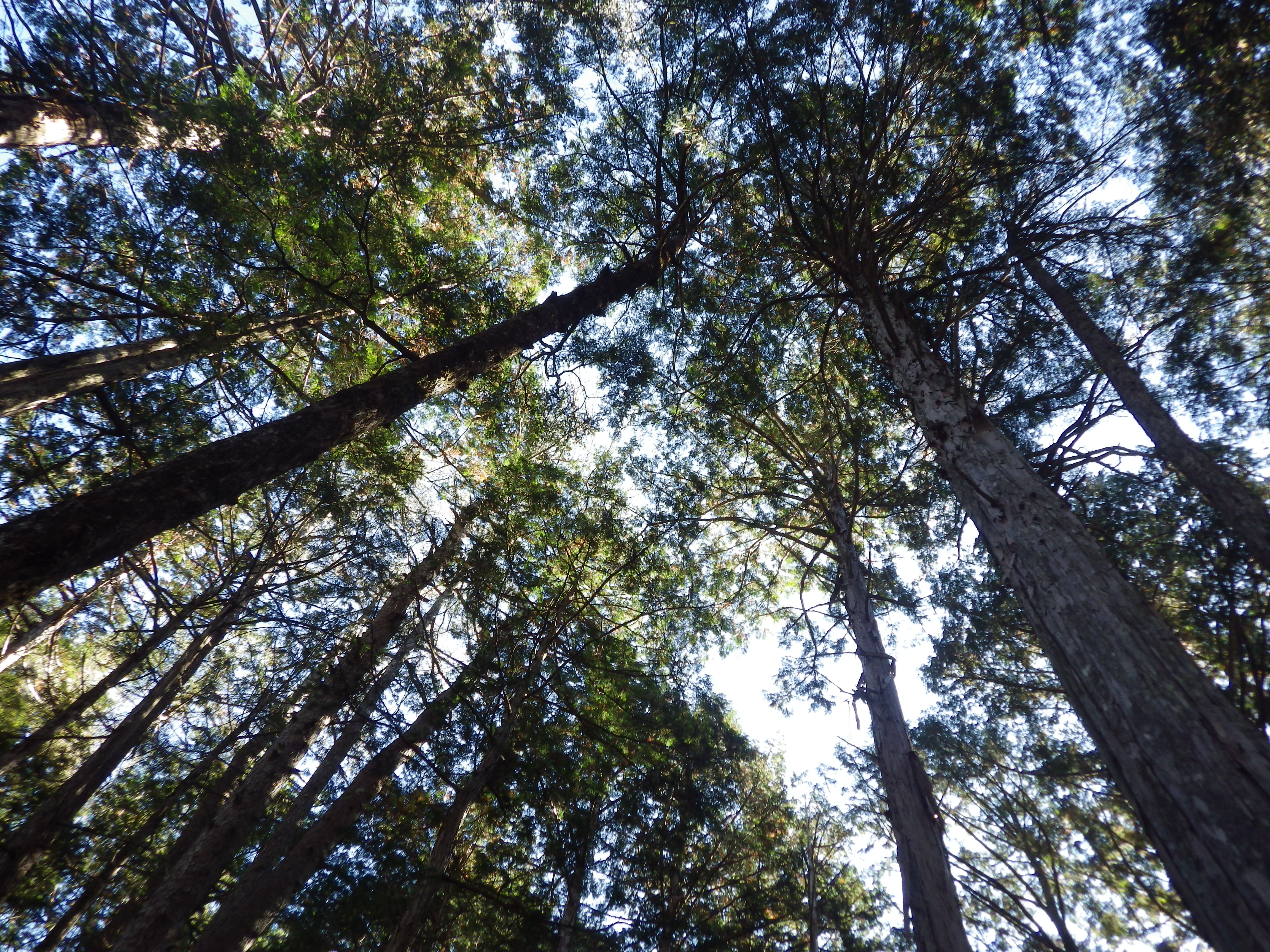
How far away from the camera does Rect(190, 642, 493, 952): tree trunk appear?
4.52 metres

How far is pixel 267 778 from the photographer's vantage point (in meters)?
6.21

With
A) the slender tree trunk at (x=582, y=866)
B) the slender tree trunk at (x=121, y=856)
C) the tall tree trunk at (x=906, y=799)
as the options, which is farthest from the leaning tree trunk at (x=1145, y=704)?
the slender tree trunk at (x=121, y=856)

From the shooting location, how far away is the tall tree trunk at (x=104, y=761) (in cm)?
529

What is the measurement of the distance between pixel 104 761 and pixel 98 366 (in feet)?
15.3

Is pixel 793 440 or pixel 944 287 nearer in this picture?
pixel 944 287

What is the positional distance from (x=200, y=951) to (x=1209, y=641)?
11224 mm

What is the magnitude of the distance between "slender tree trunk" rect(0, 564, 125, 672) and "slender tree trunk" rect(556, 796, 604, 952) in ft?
23.3

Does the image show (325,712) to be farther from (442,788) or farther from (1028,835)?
(1028,835)

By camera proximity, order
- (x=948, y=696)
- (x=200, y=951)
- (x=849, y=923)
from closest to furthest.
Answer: (x=200, y=951) < (x=948, y=696) < (x=849, y=923)

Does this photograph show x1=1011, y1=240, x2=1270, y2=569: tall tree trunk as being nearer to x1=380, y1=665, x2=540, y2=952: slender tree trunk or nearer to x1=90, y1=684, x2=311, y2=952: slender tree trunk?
x1=380, y1=665, x2=540, y2=952: slender tree trunk

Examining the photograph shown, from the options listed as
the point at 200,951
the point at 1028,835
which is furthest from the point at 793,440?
the point at 1028,835

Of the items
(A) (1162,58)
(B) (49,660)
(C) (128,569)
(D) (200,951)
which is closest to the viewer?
(D) (200,951)

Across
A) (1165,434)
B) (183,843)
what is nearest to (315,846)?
(183,843)

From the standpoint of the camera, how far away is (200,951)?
4457mm
